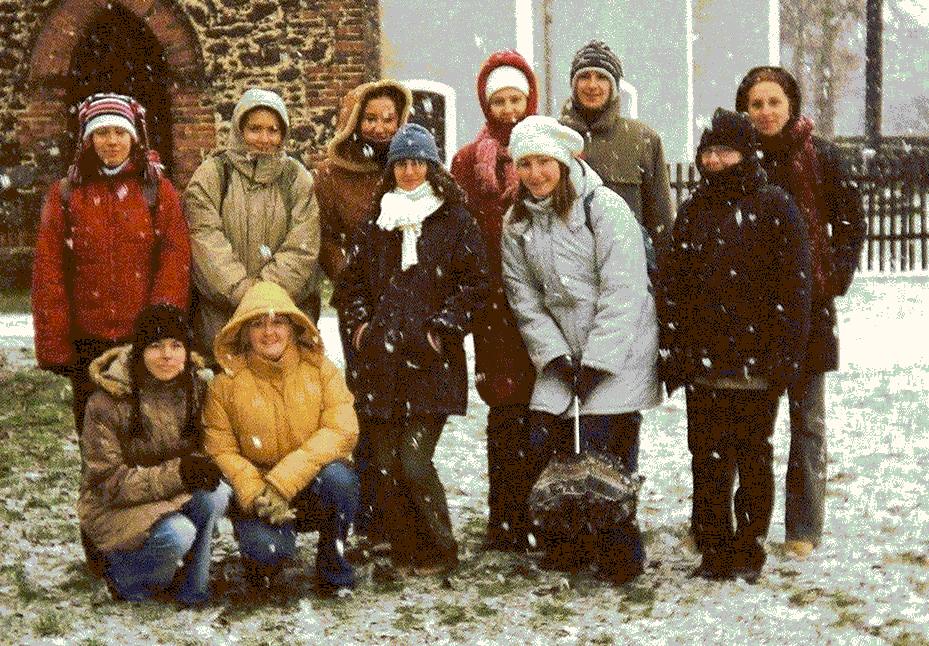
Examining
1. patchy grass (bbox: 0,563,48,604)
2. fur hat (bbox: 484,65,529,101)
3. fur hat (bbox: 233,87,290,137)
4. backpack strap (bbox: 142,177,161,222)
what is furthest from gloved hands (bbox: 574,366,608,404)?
patchy grass (bbox: 0,563,48,604)

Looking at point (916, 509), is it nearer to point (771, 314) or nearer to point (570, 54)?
point (771, 314)

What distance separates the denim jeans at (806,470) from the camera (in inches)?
257

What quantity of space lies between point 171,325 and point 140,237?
62 cm

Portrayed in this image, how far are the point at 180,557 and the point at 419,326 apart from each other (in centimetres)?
129

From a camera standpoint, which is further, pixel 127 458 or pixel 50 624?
pixel 127 458

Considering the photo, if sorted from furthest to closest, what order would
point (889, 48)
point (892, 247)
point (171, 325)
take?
point (889, 48)
point (892, 247)
point (171, 325)

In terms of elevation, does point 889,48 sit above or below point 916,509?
above

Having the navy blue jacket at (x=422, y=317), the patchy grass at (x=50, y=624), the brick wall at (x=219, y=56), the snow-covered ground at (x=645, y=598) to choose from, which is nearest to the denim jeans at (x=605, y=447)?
the snow-covered ground at (x=645, y=598)

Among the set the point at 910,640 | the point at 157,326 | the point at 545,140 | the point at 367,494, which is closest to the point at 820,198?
the point at 545,140

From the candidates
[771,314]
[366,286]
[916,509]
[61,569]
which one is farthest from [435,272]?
[916,509]

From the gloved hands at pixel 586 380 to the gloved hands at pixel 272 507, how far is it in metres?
1.23

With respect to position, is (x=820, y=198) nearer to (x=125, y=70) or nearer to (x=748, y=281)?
(x=748, y=281)

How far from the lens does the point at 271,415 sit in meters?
6.07

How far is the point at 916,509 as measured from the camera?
7.34 meters
